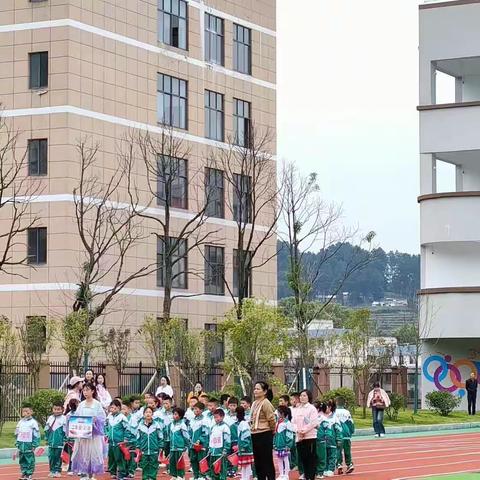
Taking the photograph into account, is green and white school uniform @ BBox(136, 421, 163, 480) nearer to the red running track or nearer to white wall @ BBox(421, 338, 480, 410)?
the red running track

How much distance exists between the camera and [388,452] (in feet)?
116

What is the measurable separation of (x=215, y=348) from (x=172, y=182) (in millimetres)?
7431

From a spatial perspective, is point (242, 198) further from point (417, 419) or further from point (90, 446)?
point (90, 446)

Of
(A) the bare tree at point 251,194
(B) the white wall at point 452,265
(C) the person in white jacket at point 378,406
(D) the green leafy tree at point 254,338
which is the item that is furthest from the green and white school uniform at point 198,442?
(B) the white wall at point 452,265

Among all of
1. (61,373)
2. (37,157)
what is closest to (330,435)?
(61,373)

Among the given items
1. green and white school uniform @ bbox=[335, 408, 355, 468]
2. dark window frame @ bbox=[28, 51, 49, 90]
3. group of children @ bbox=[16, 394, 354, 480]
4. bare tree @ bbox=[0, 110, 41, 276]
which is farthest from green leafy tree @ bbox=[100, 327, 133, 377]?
green and white school uniform @ bbox=[335, 408, 355, 468]

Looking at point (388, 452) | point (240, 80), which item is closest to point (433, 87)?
point (240, 80)

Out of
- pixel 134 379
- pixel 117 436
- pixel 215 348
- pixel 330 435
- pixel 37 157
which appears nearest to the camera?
pixel 117 436

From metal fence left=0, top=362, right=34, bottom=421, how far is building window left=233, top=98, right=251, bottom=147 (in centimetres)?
2189

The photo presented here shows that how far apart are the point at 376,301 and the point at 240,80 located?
119313 mm

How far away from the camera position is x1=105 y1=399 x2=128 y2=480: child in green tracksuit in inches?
1093

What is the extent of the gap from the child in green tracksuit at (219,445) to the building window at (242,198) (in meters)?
33.6

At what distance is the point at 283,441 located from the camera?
1026 inches

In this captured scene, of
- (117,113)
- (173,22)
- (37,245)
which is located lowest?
(37,245)
